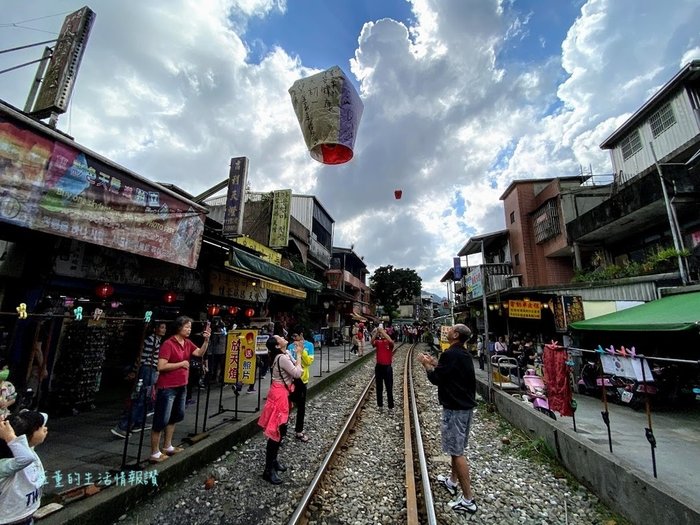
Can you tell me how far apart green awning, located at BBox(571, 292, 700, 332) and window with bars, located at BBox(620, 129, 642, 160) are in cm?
971

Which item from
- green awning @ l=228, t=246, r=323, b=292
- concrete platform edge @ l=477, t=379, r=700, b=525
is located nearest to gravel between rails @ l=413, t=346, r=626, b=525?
concrete platform edge @ l=477, t=379, r=700, b=525

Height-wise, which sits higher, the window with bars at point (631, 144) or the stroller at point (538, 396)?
the window with bars at point (631, 144)

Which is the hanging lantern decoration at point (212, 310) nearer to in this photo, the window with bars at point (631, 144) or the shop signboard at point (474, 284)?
the shop signboard at point (474, 284)

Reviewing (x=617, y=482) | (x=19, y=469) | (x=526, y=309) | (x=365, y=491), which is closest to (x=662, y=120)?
(x=526, y=309)

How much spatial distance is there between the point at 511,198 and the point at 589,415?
56.5ft

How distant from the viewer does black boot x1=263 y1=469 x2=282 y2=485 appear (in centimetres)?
411

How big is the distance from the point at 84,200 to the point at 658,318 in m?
11.0

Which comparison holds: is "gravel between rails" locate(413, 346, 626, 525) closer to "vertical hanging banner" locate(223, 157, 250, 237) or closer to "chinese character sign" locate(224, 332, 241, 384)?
"chinese character sign" locate(224, 332, 241, 384)

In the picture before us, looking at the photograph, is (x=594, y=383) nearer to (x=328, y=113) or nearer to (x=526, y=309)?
(x=526, y=309)

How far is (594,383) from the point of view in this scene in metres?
8.74

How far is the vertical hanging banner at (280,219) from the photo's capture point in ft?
42.6

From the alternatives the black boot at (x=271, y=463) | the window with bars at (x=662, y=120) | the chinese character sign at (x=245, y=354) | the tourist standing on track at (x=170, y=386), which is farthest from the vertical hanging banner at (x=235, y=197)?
the window with bars at (x=662, y=120)

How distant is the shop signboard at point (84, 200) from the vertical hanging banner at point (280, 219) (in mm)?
7028

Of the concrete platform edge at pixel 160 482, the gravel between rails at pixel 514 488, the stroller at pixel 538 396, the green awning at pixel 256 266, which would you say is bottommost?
the gravel between rails at pixel 514 488
